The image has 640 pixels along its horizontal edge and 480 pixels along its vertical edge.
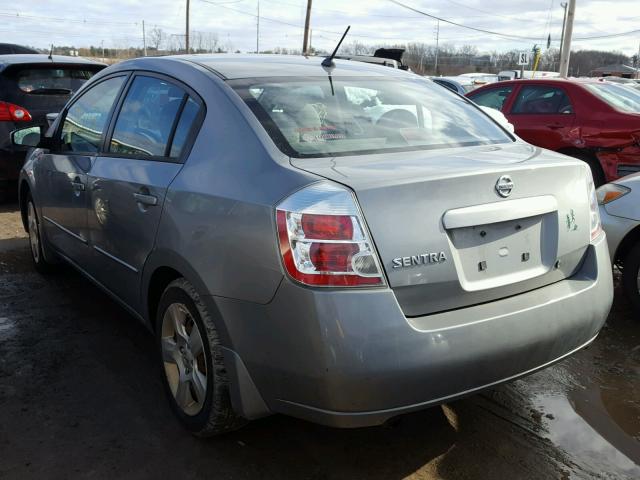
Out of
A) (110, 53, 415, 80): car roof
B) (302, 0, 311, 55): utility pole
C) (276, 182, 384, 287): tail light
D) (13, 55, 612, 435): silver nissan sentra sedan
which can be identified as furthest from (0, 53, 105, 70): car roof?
(302, 0, 311, 55): utility pole

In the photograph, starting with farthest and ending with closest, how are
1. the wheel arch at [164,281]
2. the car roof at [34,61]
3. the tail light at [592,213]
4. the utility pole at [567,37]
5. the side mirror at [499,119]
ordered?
the utility pole at [567,37], the car roof at [34,61], the side mirror at [499,119], the tail light at [592,213], the wheel arch at [164,281]

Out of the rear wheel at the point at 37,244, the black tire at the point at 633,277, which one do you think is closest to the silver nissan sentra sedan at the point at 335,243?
the black tire at the point at 633,277

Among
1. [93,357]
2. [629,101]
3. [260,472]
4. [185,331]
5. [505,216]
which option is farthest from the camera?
[629,101]

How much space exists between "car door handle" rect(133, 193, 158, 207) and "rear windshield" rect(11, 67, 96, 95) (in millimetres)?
5189

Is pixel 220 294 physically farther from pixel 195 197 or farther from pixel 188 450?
pixel 188 450

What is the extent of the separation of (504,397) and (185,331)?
64.5 inches

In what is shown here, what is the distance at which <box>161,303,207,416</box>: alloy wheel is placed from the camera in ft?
8.78

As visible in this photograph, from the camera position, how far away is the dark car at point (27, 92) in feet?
23.3

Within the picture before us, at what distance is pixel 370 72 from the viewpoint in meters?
3.38

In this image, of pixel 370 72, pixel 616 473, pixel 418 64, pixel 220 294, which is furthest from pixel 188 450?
pixel 418 64

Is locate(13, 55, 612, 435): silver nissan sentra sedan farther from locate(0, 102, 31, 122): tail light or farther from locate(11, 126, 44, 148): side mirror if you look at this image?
locate(0, 102, 31, 122): tail light

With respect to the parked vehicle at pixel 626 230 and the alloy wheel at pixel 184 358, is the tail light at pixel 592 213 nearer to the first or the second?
the parked vehicle at pixel 626 230

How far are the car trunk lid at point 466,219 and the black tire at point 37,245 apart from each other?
10.4ft

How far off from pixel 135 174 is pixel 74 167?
97 centimetres
